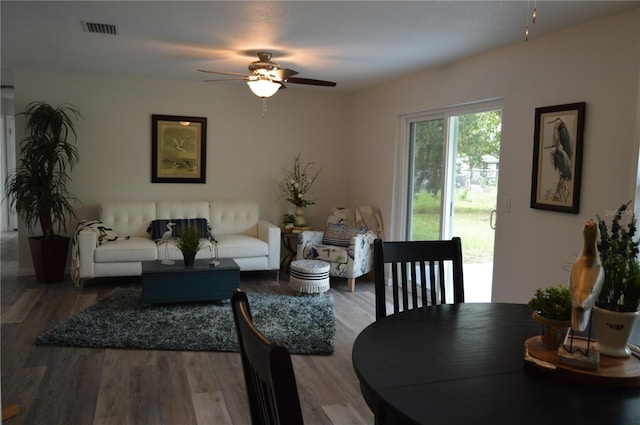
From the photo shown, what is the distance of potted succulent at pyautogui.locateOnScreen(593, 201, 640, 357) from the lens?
1300 mm

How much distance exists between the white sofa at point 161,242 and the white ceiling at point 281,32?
1632 millimetres

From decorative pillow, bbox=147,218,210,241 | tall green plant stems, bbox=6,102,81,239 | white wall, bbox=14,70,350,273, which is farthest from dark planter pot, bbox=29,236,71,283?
decorative pillow, bbox=147,218,210,241

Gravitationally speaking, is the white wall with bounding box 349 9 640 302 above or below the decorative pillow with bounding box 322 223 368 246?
above

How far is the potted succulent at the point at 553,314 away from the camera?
1378 millimetres

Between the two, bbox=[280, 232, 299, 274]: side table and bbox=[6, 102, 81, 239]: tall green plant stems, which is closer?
bbox=[6, 102, 81, 239]: tall green plant stems

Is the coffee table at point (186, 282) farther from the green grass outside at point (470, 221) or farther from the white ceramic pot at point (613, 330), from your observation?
the white ceramic pot at point (613, 330)

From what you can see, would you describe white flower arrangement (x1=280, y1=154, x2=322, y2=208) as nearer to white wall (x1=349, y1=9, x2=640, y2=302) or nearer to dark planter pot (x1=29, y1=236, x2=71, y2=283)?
white wall (x1=349, y1=9, x2=640, y2=302)

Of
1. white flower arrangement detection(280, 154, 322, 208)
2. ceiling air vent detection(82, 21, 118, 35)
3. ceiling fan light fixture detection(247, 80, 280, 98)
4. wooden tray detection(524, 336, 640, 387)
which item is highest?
ceiling air vent detection(82, 21, 118, 35)

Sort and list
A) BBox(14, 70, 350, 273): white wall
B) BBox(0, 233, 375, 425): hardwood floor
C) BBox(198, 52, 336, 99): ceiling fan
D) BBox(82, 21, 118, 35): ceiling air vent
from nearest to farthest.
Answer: BBox(0, 233, 375, 425): hardwood floor
BBox(82, 21, 118, 35): ceiling air vent
BBox(198, 52, 336, 99): ceiling fan
BBox(14, 70, 350, 273): white wall

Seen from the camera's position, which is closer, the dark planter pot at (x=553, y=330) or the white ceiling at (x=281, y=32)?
the dark planter pot at (x=553, y=330)

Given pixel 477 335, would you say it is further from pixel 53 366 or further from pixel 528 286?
pixel 53 366

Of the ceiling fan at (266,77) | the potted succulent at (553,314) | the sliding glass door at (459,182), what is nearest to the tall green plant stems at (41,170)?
the ceiling fan at (266,77)

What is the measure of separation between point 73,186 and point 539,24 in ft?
16.2

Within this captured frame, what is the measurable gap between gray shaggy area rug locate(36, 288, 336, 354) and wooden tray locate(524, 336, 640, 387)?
90.6 inches
